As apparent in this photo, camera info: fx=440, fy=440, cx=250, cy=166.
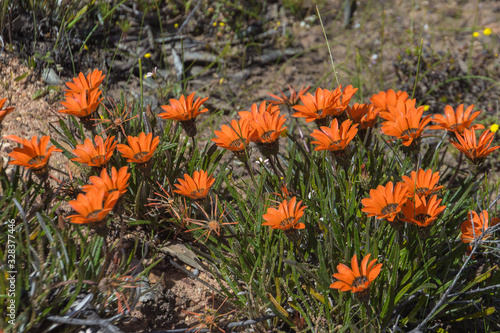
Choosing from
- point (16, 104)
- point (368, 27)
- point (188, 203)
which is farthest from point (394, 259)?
point (368, 27)

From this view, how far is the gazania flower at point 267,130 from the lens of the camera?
1814mm

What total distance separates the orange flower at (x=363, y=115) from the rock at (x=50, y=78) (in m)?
2.10

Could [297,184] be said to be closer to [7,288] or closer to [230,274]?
[230,274]

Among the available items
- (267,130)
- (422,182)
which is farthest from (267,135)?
(422,182)

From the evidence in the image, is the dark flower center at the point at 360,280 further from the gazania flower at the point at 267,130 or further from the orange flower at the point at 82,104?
the orange flower at the point at 82,104

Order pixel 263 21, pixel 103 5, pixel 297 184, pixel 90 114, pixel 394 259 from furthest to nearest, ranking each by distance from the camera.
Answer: pixel 263 21 → pixel 103 5 → pixel 297 184 → pixel 90 114 → pixel 394 259

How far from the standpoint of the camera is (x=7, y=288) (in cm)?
152

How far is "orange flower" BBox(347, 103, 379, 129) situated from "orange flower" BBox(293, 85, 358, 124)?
0.09m

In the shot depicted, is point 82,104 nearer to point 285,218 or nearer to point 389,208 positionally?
point 285,218

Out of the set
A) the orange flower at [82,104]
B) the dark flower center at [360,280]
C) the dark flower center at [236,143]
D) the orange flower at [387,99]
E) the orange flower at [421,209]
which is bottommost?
the dark flower center at [360,280]

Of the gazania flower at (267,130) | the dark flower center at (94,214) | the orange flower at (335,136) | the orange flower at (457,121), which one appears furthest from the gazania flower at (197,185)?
the orange flower at (457,121)

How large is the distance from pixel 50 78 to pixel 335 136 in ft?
7.20

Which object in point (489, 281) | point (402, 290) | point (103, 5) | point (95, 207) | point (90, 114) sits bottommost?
point (489, 281)

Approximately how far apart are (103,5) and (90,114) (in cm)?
183
